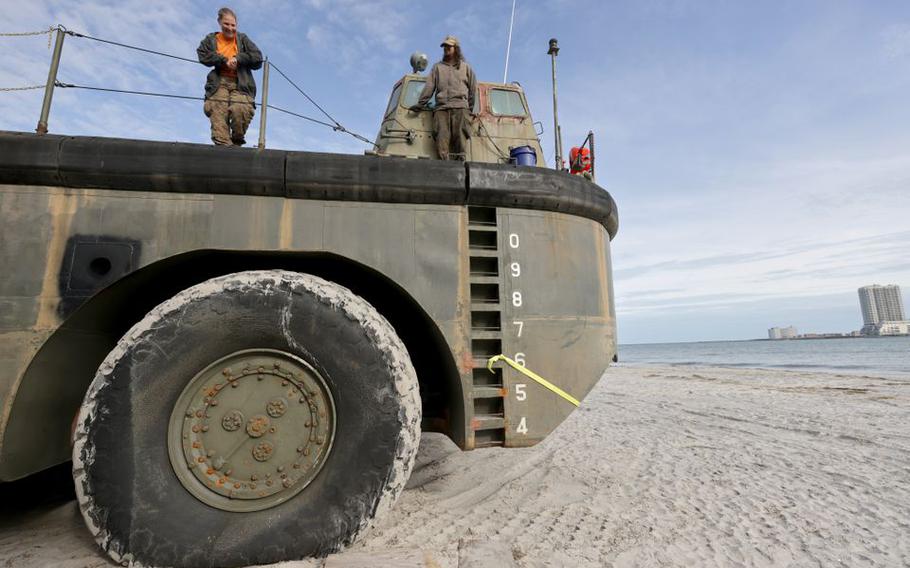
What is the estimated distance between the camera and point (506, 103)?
193 inches

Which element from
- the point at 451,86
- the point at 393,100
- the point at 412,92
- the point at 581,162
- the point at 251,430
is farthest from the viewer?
the point at 393,100

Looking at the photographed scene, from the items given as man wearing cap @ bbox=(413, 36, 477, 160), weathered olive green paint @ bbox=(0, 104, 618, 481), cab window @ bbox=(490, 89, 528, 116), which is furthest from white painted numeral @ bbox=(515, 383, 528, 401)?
cab window @ bbox=(490, 89, 528, 116)

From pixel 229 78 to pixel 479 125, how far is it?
2.28m

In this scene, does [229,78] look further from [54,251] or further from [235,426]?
[235,426]

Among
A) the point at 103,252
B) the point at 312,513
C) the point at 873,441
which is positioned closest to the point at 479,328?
the point at 312,513

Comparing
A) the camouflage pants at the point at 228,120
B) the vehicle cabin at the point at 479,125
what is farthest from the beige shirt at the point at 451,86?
the camouflage pants at the point at 228,120

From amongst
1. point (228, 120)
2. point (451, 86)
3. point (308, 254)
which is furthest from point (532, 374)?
point (228, 120)

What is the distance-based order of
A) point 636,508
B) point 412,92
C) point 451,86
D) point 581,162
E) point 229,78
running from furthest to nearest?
point 412,92
point 581,162
point 451,86
point 229,78
point 636,508

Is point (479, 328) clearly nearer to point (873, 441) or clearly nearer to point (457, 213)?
point (457, 213)

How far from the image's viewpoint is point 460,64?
12.8 ft

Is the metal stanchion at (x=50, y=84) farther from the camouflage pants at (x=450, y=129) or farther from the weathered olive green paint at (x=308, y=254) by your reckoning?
the camouflage pants at (x=450, y=129)

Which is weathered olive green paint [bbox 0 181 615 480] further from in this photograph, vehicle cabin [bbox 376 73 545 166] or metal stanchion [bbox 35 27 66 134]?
vehicle cabin [bbox 376 73 545 166]

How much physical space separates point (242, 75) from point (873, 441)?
27.7 ft

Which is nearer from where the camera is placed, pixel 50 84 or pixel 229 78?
pixel 50 84
